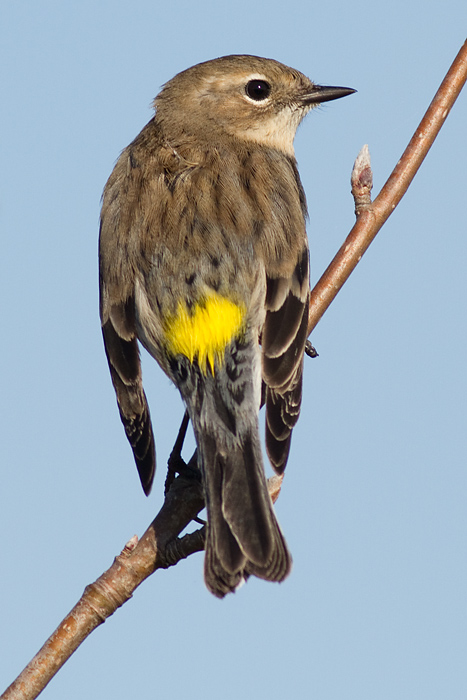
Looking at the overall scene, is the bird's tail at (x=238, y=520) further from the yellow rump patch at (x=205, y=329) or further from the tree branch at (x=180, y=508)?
the yellow rump patch at (x=205, y=329)

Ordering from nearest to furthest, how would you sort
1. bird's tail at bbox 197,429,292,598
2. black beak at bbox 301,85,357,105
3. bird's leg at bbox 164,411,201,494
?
1. bird's tail at bbox 197,429,292,598
2. bird's leg at bbox 164,411,201,494
3. black beak at bbox 301,85,357,105

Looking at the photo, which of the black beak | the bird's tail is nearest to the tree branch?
the bird's tail

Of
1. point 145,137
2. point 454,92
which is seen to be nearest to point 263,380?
point 454,92

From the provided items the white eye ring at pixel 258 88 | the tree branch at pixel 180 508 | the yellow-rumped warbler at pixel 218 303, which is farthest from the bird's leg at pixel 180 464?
the white eye ring at pixel 258 88

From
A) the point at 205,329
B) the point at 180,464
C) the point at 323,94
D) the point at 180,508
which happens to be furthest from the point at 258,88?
the point at 180,508

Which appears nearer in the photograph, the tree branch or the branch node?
the tree branch

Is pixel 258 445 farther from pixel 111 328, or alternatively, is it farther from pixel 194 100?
pixel 194 100

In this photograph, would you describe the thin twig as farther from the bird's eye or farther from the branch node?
the bird's eye
